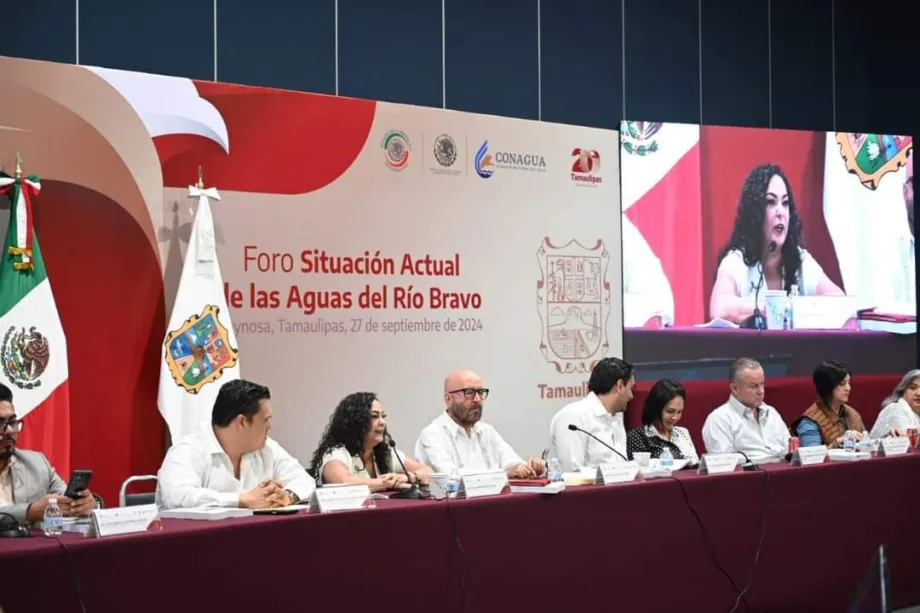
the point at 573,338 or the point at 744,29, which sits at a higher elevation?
the point at 744,29

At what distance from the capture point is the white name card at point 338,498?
317cm

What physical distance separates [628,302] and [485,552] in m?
3.35

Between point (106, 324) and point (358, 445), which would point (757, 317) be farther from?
point (106, 324)

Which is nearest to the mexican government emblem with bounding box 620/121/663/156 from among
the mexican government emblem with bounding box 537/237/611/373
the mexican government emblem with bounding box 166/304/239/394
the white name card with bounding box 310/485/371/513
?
the mexican government emblem with bounding box 537/237/611/373

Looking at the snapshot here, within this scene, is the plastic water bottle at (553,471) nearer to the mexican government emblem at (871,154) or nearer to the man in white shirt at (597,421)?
the man in white shirt at (597,421)

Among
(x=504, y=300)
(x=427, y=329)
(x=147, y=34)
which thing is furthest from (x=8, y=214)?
(x=504, y=300)

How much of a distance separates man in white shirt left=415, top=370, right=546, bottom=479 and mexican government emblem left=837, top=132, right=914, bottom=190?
3802 mm

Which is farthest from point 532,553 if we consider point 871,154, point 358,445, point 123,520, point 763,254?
point 871,154

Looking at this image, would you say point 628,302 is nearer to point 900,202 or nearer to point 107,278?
point 900,202

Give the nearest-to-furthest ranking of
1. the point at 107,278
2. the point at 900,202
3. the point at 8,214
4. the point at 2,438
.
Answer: the point at 2,438 < the point at 8,214 < the point at 107,278 < the point at 900,202

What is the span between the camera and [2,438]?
3.32m

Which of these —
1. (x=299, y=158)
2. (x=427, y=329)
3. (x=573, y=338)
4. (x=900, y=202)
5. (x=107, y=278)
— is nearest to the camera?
(x=107, y=278)

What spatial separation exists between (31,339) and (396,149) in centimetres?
201

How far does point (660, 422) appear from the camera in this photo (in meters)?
5.05
